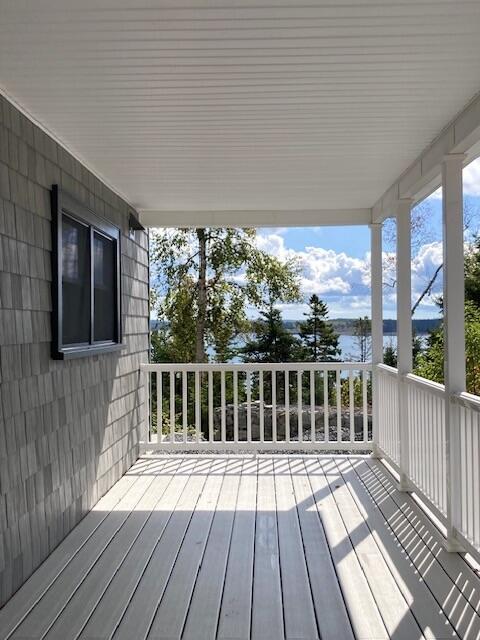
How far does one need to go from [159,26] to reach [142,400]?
4.44 meters

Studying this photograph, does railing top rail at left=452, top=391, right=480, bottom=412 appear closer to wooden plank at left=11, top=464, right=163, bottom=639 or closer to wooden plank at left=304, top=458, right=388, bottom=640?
wooden plank at left=304, top=458, right=388, bottom=640

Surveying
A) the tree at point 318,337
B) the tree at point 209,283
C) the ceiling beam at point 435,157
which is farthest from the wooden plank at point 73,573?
the tree at point 209,283

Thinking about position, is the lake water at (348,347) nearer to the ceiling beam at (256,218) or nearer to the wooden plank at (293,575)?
the ceiling beam at (256,218)

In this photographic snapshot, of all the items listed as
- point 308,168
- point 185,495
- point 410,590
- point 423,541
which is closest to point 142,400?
point 185,495

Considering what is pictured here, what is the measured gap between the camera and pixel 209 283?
31.3 feet

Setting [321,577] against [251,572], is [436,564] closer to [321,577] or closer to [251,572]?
[321,577]

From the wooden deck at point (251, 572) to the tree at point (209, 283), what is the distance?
4.60 m

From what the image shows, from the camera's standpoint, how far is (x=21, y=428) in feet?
10.4

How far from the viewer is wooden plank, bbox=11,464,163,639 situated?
2695 mm

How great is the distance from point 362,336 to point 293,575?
5.70 meters

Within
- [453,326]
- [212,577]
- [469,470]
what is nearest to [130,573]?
[212,577]

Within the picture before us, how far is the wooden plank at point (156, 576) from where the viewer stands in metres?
2.67

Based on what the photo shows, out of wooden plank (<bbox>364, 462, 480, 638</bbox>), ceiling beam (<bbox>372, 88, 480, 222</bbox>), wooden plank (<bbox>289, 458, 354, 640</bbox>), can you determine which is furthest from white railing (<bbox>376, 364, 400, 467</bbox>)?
ceiling beam (<bbox>372, 88, 480, 222</bbox>)

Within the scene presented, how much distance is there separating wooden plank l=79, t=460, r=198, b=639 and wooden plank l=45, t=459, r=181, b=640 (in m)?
0.03
